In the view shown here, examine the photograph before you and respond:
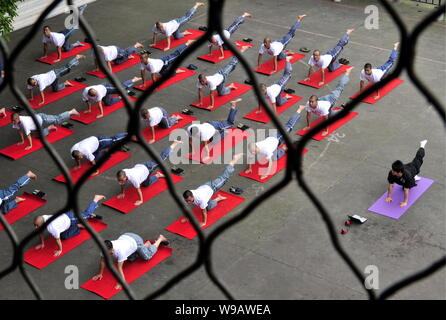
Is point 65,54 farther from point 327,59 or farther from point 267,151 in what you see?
point 267,151

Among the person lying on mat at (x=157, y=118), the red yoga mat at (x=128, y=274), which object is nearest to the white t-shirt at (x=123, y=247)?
the red yoga mat at (x=128, y=274)

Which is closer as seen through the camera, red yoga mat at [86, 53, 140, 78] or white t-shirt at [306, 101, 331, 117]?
white t-shirt at [306, 101, 331, 117]

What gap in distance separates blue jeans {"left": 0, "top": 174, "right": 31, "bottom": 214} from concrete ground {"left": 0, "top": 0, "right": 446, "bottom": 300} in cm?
40

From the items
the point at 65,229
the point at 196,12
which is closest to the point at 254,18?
the point at 196,12

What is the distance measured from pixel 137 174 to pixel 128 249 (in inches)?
77.4

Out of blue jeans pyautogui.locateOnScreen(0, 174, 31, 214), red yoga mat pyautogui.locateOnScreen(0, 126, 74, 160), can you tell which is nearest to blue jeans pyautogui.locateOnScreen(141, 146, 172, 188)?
blue jeans pyautogui.locateOnScreen(0, 174, 31, 214)

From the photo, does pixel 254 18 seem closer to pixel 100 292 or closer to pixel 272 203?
pixel 272 203

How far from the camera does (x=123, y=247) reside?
10.6 metres

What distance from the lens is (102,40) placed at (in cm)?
1875

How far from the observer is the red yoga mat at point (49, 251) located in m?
11.2

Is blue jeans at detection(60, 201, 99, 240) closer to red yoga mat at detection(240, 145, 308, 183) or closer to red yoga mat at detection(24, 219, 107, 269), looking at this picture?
red yoga mat at detection(24, 219, 107, 269)

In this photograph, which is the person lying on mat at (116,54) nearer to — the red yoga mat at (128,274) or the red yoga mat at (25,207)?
the red yoga mat at (25,207)

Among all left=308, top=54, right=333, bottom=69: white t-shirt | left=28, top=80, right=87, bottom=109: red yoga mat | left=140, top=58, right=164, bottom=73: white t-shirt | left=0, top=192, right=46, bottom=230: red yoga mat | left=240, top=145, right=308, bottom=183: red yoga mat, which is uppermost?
left=308, top=54, right=333, bottom=69: white t-shirt

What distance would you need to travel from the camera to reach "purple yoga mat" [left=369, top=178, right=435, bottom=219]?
39.8 feet
